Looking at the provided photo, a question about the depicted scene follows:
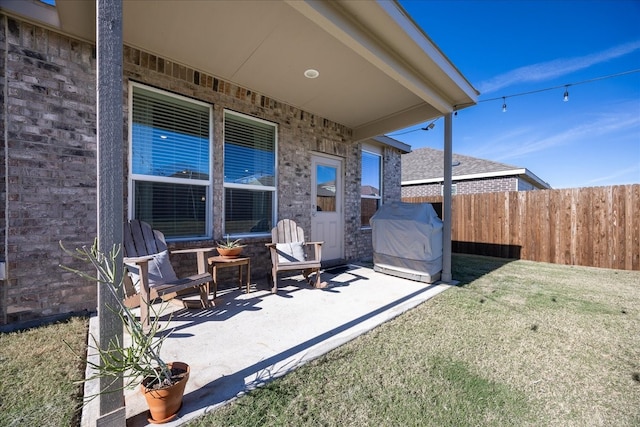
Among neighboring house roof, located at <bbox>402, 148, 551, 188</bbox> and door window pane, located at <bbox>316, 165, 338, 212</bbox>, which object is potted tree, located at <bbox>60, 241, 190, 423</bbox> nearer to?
door window pane, located at <bbox>316, 165, 338, 212</bbox>

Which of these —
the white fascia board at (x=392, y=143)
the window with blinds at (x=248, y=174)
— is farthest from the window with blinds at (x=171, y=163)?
the white fascia board at (x=392, y=143)

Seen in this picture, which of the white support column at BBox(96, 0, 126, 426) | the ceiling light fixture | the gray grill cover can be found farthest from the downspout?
the gray grill cover

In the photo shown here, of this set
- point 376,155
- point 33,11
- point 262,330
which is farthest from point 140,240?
point 376,155

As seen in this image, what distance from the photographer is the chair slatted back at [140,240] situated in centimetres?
286

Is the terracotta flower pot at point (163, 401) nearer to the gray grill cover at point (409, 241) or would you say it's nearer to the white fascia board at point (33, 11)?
the white fascia board at point (33, 11)

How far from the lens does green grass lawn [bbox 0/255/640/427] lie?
1.53m

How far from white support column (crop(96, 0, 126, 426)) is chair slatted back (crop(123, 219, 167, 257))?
1698mm

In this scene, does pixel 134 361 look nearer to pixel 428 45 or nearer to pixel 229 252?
pixel 229 252

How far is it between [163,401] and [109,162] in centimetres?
133

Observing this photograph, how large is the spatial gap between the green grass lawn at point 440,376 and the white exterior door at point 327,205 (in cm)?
278

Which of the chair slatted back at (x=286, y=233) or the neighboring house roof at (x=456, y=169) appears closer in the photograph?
the chair slatted back at (x=286, y=233)

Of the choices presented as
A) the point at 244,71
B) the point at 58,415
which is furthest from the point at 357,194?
the point at 58,415

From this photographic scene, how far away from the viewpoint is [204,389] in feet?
5.65

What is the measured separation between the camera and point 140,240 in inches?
117
